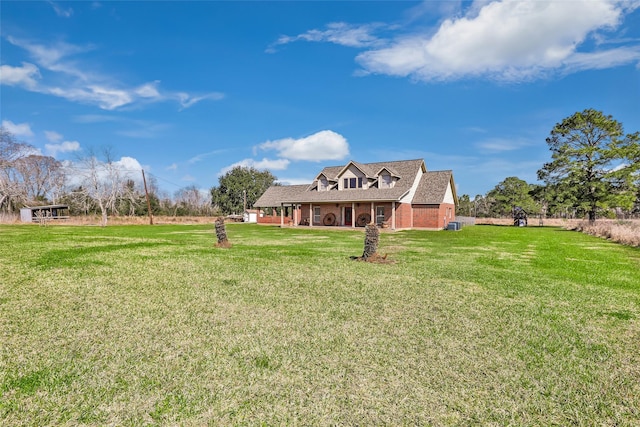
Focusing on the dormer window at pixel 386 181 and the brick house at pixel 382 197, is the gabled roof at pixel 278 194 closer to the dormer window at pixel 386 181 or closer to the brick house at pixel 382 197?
the brick house at pixel 382 197

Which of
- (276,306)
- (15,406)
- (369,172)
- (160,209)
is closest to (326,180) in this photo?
(369,172)

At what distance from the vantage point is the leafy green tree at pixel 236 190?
71688mm

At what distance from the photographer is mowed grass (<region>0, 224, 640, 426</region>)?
337cm

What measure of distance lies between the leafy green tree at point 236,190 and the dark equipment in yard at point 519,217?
A: 50.3m

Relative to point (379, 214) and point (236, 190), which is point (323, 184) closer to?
point (379, 214)

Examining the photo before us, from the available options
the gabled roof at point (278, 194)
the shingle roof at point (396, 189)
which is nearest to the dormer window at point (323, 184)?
the shingle roof at point (396, 189)

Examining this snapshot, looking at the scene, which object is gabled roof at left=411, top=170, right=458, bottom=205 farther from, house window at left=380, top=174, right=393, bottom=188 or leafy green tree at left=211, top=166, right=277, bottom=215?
leafy green tree at left=211, top=166, right=277, bottom=215

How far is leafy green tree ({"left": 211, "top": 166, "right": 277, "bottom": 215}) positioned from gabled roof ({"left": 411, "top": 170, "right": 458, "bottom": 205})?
4547 centimetres

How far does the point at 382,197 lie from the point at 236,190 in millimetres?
48363

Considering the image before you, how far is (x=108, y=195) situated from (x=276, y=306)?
54.1 meters

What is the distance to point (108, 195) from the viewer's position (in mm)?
50188

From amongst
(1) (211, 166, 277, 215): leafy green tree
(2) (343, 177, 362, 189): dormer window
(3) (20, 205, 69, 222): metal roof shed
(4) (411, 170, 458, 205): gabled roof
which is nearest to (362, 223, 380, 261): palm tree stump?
(2) (343, 177, 362, 189): dormer window

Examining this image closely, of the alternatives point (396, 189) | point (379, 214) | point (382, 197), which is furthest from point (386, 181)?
point (382, 197)

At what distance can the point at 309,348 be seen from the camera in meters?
4.74
